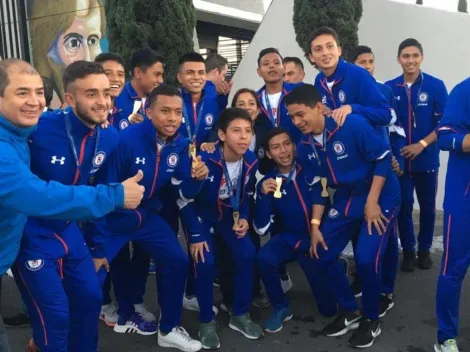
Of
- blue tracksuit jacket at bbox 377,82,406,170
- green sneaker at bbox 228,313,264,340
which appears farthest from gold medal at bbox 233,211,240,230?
blue tracksuit jacket at bbox 377,82,406,170

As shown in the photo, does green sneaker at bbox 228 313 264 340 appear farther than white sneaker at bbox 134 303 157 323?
No

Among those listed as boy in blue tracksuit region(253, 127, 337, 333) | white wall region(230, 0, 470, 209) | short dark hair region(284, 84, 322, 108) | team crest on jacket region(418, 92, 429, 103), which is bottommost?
boy in blue tracksuit region(253, 127, 337, 333)

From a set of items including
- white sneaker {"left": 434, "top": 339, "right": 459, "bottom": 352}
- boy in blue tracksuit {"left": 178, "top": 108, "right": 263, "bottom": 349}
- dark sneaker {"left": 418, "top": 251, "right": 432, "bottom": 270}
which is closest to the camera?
white sneaker {"left": 434, "top": 339, "right": 459, "bottom": 352}

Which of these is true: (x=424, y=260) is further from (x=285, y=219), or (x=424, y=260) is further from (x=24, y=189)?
(x=24, y=189)

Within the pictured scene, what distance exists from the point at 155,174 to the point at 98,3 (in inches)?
305

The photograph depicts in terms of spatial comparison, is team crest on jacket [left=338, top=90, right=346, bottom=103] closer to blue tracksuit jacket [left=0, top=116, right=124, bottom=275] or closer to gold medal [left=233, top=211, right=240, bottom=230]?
gold medal [left=233, top=211, right=240, bottom=230]

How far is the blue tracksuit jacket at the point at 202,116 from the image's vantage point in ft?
14.1

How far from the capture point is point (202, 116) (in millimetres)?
4359

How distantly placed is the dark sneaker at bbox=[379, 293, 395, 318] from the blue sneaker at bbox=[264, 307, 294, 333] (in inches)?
28.9

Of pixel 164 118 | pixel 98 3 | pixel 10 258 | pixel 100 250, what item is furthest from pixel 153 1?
pixel 10 258

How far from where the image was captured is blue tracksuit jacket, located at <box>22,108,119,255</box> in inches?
114

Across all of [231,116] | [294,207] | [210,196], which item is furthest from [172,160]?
[294,207]

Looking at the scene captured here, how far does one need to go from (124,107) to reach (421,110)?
2.73 m

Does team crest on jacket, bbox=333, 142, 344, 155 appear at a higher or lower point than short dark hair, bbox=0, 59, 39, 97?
lower
